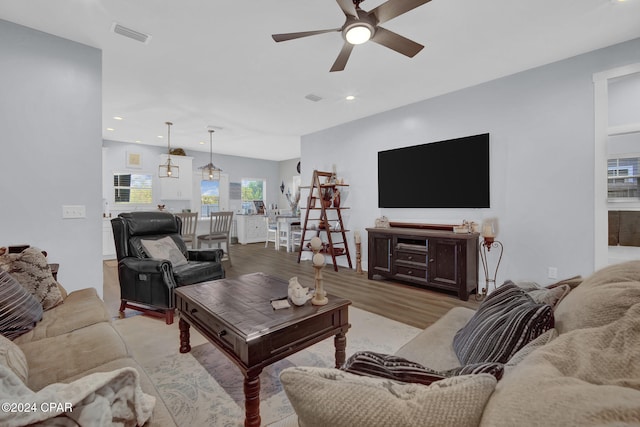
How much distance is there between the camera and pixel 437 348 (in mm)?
1433

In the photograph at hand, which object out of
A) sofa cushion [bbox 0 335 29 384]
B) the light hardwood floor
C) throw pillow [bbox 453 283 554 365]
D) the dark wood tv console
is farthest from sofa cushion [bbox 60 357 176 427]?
the dark wood tv console

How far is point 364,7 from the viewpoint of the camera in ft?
7.48

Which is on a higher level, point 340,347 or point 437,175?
point 437,175

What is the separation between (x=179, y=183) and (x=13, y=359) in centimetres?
671

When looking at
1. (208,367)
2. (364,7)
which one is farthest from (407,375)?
(364,7)

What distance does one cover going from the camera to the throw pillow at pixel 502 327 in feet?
3.30

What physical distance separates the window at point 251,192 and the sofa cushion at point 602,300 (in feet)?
28.1

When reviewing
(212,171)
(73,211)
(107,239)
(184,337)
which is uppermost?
(212,171)

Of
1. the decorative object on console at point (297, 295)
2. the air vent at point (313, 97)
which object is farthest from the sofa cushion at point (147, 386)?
the air vent at point (313, 97)

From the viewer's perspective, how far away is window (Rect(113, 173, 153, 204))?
654 centimetres

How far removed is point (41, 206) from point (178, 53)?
190 cm

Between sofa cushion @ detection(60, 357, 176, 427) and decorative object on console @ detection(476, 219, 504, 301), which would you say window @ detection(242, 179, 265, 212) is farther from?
sofa cushion @ detection(60, 357, 176, 427)

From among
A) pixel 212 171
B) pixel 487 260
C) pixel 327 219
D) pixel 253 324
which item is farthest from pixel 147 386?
pixel 212 171

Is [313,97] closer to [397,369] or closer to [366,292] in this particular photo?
[366,292]
